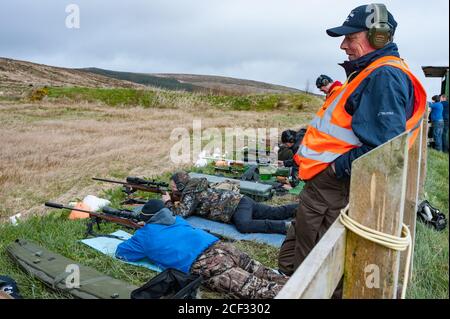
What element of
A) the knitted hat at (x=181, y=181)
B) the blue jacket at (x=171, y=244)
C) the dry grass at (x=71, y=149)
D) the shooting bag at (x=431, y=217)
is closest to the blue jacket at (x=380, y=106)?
the blue jacket at (x=171, y=244)

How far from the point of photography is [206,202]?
19.5 feet

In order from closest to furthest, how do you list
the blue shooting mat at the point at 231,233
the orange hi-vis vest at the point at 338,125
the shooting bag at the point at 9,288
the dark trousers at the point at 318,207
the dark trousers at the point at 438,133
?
the orange hi-vis vest at the point at 338,125
the dark trousers at the point at 318,207
the shooting bag at the point at 9,288
the blue shooting mat at the point at 231,233
the dark trousers at the point at 438,133

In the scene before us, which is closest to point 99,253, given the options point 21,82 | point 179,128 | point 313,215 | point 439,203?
point 313,215

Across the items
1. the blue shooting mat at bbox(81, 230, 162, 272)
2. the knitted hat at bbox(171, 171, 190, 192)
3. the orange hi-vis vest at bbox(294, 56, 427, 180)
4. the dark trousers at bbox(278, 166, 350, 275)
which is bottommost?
the blue shooting mat at bbox(81, 230, 162, 272)

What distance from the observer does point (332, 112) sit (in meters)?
2.80

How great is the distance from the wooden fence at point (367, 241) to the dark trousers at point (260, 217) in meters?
3.75

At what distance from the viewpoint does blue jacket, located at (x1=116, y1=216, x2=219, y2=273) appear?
391cm

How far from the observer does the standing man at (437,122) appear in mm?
12727

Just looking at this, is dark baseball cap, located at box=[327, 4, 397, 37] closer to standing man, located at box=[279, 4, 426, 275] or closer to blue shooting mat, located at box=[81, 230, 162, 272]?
standing man, located at box=[279, 4, 426, 275]

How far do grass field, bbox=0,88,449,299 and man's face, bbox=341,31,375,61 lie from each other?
1561 mm

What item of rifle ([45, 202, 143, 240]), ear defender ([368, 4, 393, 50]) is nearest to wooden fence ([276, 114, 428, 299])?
ear defender ([368, 4, 393, 50])

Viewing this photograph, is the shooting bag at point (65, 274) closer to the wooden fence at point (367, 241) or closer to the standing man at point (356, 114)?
the standing man at point (356, 114)

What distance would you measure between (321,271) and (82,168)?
9.78 metres

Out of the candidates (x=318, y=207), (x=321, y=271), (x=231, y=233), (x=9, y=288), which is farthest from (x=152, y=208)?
(x=321, y=271)
